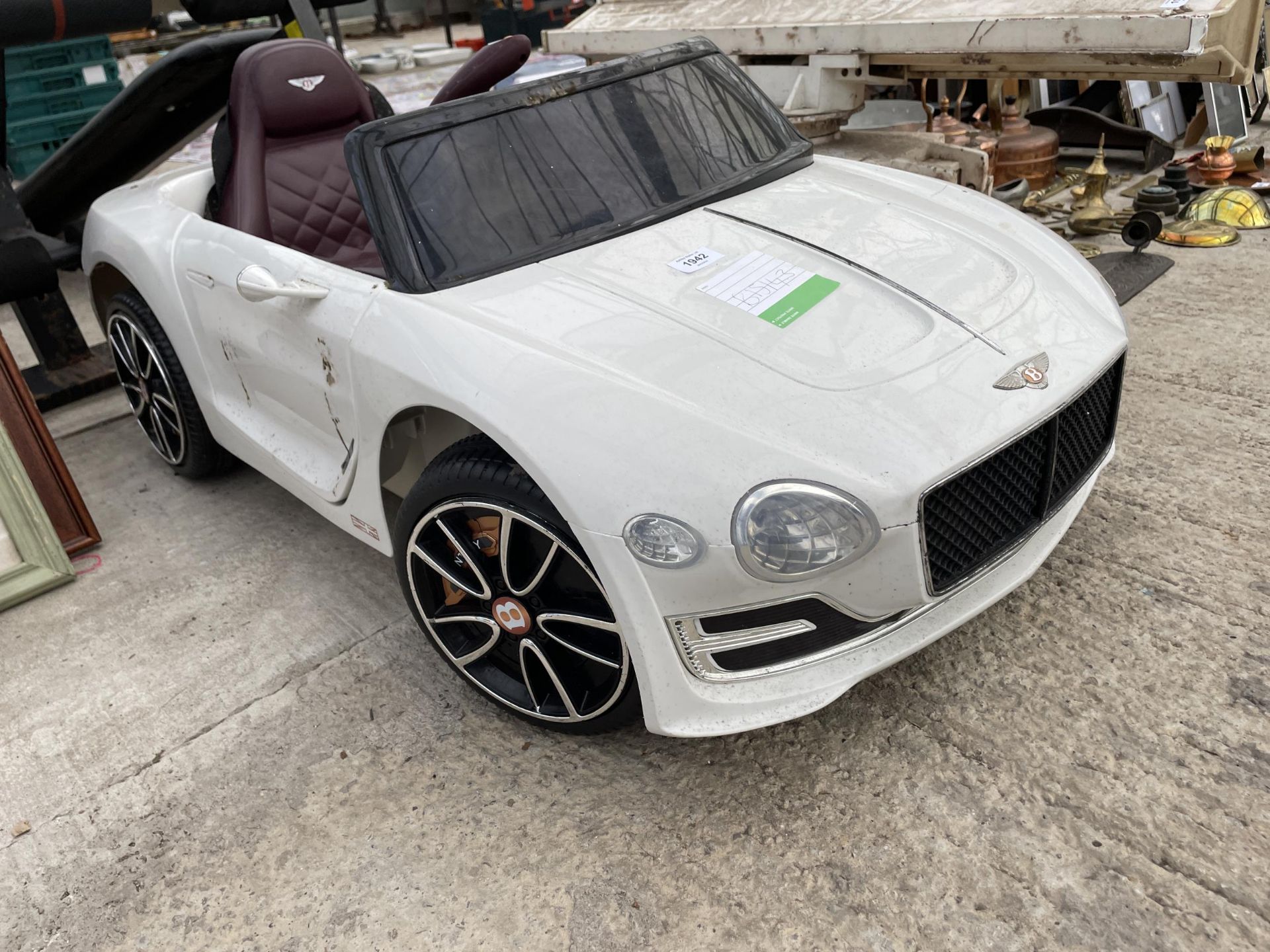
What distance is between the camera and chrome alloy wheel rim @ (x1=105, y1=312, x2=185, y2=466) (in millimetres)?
3395

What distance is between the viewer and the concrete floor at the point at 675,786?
1819mm

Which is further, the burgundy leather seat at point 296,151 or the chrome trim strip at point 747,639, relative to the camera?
the burgundy leather seat at point 296,151

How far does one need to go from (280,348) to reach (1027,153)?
5.07 m

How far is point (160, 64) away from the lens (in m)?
3.52

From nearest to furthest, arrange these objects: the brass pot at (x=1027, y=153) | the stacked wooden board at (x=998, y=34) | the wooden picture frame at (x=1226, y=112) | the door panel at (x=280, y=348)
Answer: the door panel at (x=280, y=348), the stacked wooden board at (x=998, y=34), the brass pot at (x=1027, y=153), the wooden picture frame at (x=1226, y=112)

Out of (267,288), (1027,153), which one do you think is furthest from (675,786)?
(1027,153)

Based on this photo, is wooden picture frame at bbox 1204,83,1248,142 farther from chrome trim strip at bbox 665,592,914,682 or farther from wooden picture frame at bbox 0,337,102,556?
wooden picture frame at bbox 0,337,102,556

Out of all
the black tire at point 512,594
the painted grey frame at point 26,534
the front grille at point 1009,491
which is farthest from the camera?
the painted grey frame at point 26,534

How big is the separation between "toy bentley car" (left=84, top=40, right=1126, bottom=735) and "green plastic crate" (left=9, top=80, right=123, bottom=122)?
487 cm

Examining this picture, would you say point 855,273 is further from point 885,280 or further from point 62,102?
point 62,102

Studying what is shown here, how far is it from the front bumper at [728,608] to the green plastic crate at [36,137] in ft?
22.3

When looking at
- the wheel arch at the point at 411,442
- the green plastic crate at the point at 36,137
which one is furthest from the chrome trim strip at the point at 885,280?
the green plastic crate at the point at 36,137

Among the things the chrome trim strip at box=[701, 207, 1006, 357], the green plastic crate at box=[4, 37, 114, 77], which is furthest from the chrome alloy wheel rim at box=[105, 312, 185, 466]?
the green plastic crate at box=[4, 37, 114, 77]

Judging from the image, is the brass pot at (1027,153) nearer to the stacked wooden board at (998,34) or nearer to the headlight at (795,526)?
the stacked wooden board at (998,34)
